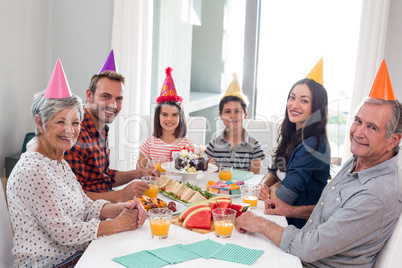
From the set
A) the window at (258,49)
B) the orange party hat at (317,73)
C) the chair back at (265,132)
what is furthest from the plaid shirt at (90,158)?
the window at (258,49)

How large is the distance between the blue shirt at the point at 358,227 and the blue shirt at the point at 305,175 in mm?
467

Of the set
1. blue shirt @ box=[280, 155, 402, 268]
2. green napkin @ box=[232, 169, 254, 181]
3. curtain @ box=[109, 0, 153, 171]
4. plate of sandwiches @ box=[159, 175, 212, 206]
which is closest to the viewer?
blue shirt @ box=[280, 155, 402, 268]

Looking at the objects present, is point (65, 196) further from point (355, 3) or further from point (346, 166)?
point (355, 3)

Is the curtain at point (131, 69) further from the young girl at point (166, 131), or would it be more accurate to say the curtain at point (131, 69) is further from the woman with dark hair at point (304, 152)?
the woman with dark hair at point (304, 152)

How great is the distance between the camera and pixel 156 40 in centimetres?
440

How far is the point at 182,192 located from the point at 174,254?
2.12 feet

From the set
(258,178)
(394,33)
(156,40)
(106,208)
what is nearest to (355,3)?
(394,33)

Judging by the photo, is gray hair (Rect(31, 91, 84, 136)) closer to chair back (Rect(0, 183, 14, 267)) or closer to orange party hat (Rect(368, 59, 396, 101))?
chair back (Rect(0, 183, 14, 267))

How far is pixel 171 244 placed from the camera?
1579 mm

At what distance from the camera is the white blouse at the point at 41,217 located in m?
1.62

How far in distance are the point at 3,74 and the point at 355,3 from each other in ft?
10.6

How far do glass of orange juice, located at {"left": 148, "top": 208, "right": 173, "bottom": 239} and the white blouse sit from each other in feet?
0.77

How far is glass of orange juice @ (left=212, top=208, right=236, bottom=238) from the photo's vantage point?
5.40 feet

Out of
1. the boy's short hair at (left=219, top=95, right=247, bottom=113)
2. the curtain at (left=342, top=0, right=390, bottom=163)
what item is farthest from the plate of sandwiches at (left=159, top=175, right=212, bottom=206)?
the curtain at (left=342, top=0, right=390, bottom=163)
